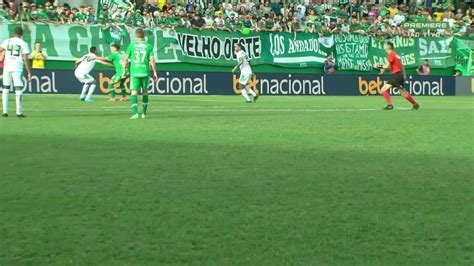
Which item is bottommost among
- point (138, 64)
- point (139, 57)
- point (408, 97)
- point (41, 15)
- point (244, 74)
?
point (244, 74)

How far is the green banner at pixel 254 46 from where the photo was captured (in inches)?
1416

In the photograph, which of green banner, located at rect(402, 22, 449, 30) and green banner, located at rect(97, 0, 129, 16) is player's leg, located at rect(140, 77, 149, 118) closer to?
green banner, located at rect(97, 0, 129, 16)

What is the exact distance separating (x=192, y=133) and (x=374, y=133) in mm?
3229

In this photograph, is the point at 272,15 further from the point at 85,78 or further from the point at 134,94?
the point at 134,94

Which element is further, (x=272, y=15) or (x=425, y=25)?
(x=425, y=25)

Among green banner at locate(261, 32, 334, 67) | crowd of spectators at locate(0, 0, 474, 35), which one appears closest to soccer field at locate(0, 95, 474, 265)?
crowd of spectators at locate(0, 0, 474, 35)

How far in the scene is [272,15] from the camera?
139 ft

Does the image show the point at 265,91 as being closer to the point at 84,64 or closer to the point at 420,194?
the point at 84,64

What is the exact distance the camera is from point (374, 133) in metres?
16.5

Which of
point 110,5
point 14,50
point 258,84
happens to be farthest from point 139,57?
point 258,84

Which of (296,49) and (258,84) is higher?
(296,49)

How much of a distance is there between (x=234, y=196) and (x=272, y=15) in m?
34.1

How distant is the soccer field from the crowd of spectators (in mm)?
20373

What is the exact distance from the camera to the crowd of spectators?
36434mm
